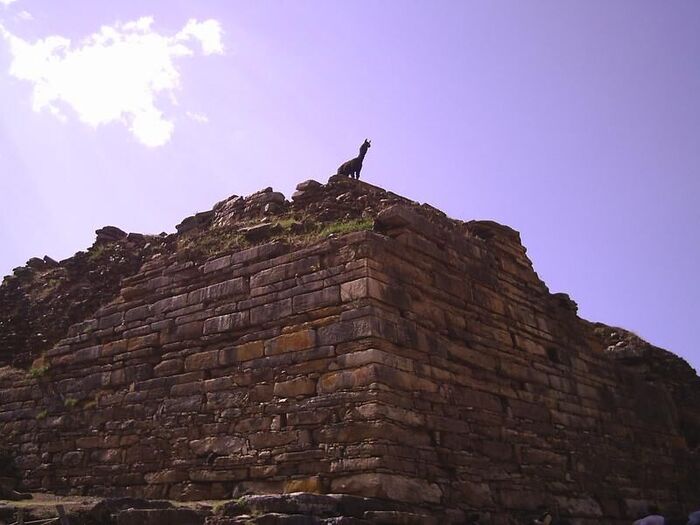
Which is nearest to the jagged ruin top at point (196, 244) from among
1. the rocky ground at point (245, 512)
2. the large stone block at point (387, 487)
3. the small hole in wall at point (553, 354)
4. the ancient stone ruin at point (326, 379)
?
the ancient stone ruin at point (326, 379)

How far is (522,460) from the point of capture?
30.7 ft

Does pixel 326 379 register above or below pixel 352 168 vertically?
below

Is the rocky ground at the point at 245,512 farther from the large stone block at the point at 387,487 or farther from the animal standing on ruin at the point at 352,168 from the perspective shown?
the animal standing on ruin at the point at 352,168

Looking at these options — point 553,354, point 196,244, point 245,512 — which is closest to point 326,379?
point 245,512

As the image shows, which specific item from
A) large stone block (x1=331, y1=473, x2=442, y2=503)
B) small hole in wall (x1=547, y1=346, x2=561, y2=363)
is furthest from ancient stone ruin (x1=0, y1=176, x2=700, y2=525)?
small hole in wall (x1=547, y1=346, x2=561, y2=363)

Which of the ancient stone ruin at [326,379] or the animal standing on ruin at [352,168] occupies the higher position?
the animal standing on ruin at [352,168]

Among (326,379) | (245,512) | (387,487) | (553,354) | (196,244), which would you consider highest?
(196,244)

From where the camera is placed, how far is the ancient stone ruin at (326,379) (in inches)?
308

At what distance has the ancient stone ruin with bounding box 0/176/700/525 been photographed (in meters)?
7.82

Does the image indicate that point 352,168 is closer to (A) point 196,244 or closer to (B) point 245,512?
(A) point 196,244

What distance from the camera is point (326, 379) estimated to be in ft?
26.6

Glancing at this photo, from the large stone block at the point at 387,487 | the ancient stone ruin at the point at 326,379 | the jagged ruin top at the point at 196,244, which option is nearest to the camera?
the large stone block at the point at 387,487

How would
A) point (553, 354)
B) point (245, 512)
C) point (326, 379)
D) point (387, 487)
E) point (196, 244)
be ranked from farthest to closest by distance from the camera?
1. point (553, 354)
2. point (196, 244)
3. point (326, 379)
4. point (387, 487)
5. point (245, 512)

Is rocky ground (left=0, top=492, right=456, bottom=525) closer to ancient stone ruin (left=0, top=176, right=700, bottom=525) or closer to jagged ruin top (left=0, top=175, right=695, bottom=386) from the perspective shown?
ancient stone ruin (left=0, top=176, right=700, bottom=525)
